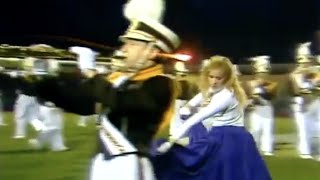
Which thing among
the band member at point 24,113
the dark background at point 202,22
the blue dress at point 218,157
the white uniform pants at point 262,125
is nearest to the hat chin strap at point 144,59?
the blue dress at point 218,157

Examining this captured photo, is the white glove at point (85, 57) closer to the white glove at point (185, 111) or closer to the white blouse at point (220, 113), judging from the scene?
the white blouse at point (220, 113)

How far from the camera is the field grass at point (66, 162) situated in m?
7.04

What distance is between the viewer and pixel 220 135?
529 centimetres

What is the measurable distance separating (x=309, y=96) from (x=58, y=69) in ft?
20.1

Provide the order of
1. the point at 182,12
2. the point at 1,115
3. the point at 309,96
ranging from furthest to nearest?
the point at 182,12, the point at 1,115, the point at 309,96

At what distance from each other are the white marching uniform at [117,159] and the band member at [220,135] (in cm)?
142

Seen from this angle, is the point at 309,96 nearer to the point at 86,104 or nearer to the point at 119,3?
the point at 86,104

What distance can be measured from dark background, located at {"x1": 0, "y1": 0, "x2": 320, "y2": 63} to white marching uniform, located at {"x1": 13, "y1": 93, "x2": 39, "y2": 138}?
6861 mm

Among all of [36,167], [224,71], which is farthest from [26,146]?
[224,71]

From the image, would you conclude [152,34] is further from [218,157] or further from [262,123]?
[262,123]

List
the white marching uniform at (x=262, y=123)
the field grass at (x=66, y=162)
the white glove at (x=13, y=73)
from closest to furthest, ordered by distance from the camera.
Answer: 1. the white glove at (x=13, y=73)
2. the field grass at (x=66, y=162)
3. the white marching uniform at (x=262, y=123)

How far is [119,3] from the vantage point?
18.4 m

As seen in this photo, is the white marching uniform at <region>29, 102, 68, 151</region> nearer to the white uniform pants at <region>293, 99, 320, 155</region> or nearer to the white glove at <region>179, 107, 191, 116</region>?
the white glove at <region>179, 107, 191, 116</region>

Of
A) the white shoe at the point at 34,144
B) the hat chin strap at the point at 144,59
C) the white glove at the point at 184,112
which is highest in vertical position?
the hat chin strap at the point at 144,59
